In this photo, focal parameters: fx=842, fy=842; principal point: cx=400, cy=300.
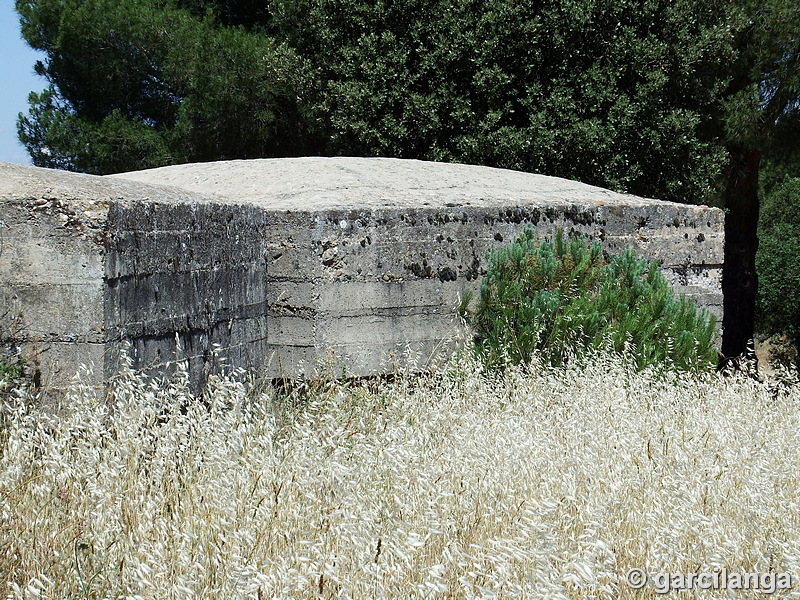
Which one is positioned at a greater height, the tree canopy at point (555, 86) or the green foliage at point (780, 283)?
the tree canopy at point (555, 86)

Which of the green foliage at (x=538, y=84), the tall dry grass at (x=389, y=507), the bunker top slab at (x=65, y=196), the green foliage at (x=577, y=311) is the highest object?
the green foliage at (x=538, y=84)

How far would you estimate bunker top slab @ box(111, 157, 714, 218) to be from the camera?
6.36 metres

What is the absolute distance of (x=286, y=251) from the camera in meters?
5.92

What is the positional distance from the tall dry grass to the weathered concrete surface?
1.61 ft

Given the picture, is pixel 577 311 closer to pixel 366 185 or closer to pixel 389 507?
pixel 366 185

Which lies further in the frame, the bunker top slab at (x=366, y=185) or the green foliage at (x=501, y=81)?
the green foliage at (x=501, y=81)

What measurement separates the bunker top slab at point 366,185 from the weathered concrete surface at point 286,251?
0.03 m

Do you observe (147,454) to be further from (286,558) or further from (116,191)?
(116,191)

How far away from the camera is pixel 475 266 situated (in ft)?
21.3

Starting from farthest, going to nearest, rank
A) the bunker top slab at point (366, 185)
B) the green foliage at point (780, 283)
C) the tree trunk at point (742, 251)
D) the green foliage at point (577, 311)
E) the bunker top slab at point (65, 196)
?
1. the green foliage at point (780, 283)
2. the tree trunk at point (742, 251)
3. the bunker top slab at point (366, 185)
4. the green foliage at point (577, 311)
5. the bunker top slab at point (65, 196)

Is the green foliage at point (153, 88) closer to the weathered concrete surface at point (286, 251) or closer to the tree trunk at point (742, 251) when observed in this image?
the weathered concrete surface at point (286, 251)

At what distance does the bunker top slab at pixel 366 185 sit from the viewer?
20.9ft

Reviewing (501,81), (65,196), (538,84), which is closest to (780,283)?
(538,84)

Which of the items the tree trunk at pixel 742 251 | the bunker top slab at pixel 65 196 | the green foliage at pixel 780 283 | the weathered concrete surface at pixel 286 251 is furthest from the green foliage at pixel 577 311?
the green foliage at pixel 780 283
